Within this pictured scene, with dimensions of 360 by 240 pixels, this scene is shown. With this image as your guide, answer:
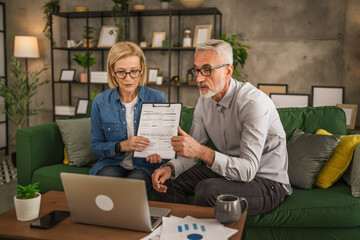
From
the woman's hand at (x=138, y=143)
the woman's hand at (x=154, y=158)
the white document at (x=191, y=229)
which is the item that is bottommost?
the white document at (x=191, y=229)

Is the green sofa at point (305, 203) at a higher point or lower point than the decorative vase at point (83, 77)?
lower

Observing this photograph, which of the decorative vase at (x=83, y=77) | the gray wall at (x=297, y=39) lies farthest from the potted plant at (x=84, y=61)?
the gray wall at (x=297, y=39)

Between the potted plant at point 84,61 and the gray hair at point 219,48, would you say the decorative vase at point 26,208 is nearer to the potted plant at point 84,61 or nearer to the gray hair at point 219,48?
the gray hair at point 219,48

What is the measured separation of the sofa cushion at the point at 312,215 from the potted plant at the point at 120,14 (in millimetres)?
3601

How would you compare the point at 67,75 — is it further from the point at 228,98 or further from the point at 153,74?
the point at 228,98

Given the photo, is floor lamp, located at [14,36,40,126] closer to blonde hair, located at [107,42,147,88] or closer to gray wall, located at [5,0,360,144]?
gray wall, located at [5,0,360,144]

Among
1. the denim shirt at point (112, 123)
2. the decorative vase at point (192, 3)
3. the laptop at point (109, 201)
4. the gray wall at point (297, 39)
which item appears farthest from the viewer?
the decorative vase at point (192, 3)

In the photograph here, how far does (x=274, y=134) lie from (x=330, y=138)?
0.47 metres

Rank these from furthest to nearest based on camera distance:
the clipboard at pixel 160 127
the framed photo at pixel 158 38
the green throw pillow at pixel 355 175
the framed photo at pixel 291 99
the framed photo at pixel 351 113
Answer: the framed photo at pixel 158 38 < the framed photo at pixel 291 99 < the framed photo at pixel 351 113 < the green throw pillow at pixel 355 175 < the clipboard at pixel 160 127

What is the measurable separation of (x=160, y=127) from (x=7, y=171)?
315 centimetres

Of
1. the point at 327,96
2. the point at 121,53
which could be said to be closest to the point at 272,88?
the point at 327,96

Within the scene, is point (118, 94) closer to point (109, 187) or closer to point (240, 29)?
point (109, 187)

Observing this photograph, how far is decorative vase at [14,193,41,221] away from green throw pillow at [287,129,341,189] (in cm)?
148

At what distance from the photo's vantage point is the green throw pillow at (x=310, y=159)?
2.13 m
